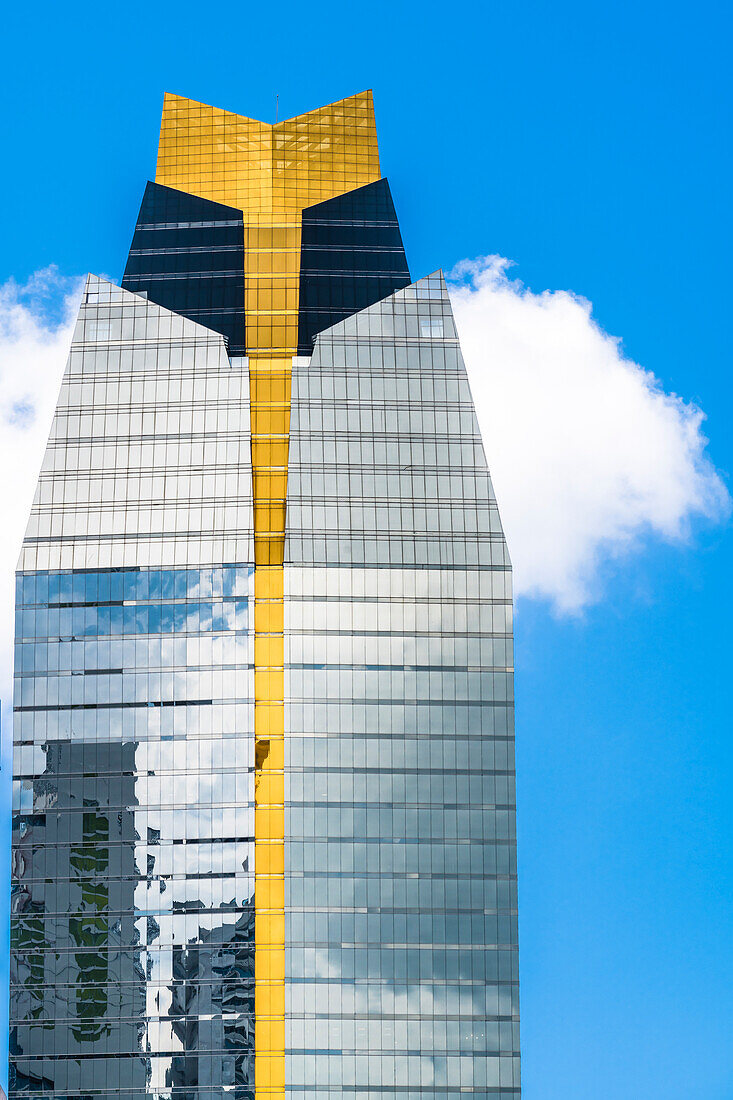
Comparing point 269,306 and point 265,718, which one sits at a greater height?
point 269,306

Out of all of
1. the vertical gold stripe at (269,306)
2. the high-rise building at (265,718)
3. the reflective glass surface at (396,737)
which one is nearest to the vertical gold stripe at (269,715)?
the vertical gold stripe at (269,306)

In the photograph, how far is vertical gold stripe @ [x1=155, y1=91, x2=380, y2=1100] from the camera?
12781cm

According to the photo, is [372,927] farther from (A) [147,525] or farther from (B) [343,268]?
(B) [343,268]

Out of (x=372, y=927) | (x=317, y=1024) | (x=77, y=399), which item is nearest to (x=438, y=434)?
(x=77, y=399)

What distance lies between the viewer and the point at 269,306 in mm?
146375

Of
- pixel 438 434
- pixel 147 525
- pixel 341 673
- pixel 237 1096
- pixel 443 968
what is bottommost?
pixel 237 1096

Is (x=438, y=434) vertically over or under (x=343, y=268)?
under

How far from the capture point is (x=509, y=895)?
129 m

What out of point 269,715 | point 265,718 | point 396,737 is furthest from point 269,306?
point 396,737

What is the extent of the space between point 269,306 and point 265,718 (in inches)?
1612

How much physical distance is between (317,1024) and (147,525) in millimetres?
45551

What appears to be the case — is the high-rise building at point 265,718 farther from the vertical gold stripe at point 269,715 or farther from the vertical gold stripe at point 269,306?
the vertical gold stripe at point 269,306

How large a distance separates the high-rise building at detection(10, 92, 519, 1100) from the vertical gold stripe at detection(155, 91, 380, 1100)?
13.3 inches

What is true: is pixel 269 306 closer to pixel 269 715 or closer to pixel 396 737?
pixel 269 715
